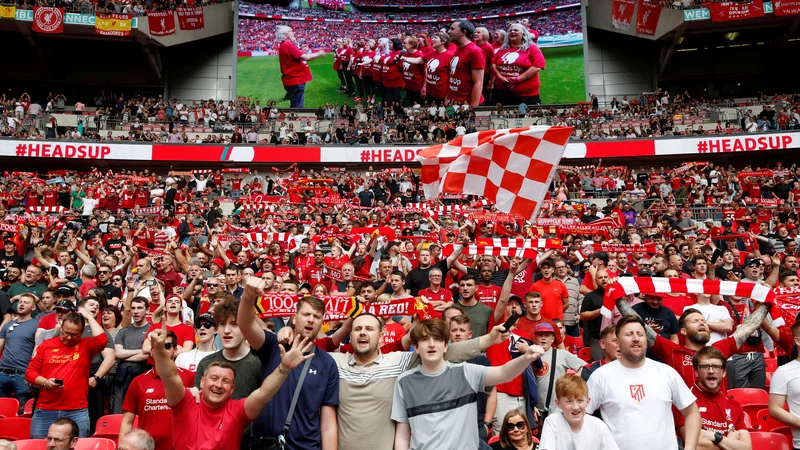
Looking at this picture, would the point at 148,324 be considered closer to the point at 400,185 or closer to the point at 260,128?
the point at 400,185

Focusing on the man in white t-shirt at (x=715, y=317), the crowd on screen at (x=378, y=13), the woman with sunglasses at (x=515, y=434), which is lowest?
the woman with sunglasses at (x=515, y=434)

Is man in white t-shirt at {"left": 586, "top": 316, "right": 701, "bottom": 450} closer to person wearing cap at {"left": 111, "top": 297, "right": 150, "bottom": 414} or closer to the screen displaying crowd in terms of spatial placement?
the screen displaying crowd

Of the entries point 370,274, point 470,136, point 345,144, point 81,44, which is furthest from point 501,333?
point 81,44

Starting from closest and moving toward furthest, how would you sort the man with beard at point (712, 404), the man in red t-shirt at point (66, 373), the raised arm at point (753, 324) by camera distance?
the man with beard at point (712, 404), the raised arm at point (753, 324), the man in red t-shirt at point (66, 373)

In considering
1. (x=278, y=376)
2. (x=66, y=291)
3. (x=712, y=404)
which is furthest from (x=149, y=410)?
(x=712, y=404)

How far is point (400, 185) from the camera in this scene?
25828 mm

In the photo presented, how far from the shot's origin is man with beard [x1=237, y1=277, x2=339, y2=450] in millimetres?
4172

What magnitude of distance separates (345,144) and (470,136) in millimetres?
25087

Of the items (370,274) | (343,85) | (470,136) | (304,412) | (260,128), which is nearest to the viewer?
(304,412)

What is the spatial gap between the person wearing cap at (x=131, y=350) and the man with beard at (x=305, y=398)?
2.58m

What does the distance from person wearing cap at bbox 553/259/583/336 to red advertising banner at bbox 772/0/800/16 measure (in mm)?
30609

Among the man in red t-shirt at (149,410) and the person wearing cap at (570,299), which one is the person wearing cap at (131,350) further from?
the person wearing cap at (570,299)

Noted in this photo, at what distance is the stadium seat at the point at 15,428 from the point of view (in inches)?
233

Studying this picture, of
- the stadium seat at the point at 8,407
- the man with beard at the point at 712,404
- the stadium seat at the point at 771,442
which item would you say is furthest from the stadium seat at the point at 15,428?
the stadium seat at the point at 771,442
